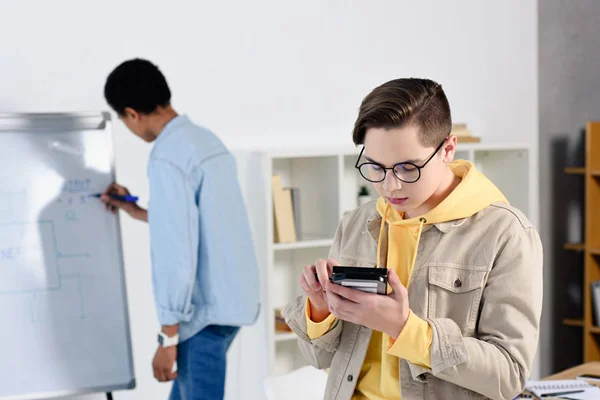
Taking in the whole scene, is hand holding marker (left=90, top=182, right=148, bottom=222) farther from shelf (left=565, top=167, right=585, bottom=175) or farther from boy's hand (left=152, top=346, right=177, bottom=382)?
shelf (left=565, top=167, right=585, bottom=175)

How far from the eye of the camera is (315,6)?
3844 millimetres

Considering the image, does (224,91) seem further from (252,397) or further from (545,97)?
(545,97)

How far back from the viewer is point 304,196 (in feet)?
12.6

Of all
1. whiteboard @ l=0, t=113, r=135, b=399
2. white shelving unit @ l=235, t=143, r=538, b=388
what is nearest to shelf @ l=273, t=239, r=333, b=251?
white shelving unit @ l=235, t=143, r=538, b=388

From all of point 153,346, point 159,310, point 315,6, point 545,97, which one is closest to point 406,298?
point 159,310

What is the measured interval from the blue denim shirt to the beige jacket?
1.29 metres

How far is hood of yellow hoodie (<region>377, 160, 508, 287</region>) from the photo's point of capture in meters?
1.58

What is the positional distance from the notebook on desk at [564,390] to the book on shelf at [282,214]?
4.52 ft

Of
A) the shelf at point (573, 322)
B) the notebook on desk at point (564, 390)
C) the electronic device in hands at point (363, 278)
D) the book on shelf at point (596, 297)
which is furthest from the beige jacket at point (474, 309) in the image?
the shelf at point (573, 322)

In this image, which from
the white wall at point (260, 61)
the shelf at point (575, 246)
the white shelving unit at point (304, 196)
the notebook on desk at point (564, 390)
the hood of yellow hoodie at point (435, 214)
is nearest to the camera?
the hood of yellow hoodie at point (435, 214)

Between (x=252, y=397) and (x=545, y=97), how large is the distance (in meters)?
2.50

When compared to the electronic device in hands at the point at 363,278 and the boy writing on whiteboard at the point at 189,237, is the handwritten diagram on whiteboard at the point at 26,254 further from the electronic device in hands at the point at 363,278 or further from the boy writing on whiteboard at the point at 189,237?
the electronic device in hands at the point at 363,278

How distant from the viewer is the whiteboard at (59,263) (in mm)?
2959

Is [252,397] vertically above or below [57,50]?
below
